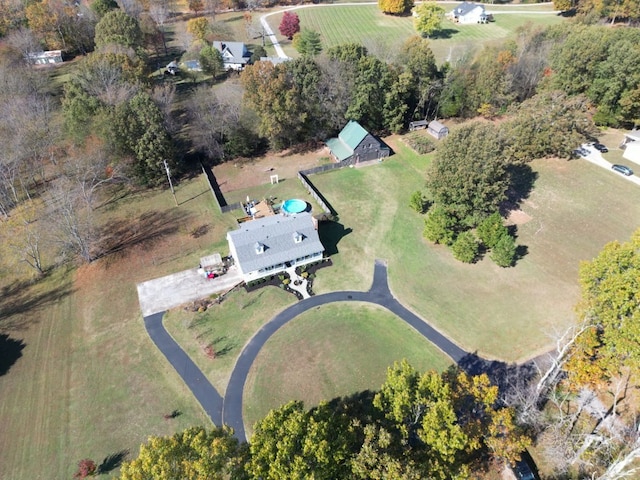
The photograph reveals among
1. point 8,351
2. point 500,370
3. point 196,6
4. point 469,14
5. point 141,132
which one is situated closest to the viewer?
point 500,370

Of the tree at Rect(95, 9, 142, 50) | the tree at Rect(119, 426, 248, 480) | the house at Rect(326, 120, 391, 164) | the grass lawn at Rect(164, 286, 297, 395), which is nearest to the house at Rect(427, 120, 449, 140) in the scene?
the house at Rect(326, 120, 391, 164)

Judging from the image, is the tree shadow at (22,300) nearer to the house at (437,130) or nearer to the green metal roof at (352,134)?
the green metal roof at (352,134)

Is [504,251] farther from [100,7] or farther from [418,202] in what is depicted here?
[100,7]

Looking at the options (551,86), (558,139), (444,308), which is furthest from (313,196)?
(551,86)

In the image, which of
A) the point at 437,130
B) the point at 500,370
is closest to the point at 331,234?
the point at 500,370

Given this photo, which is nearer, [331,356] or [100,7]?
[331,356]

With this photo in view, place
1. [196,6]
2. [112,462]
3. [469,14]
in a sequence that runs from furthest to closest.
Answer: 1. [196,6]
2. [469,14]
3. [112,462]
